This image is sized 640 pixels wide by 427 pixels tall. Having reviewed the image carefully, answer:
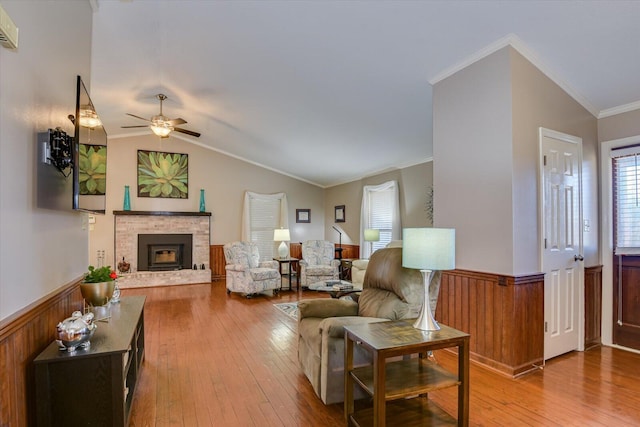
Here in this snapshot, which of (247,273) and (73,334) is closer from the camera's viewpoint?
(73,334)

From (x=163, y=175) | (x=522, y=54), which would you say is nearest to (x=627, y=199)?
(x=522, y=54)

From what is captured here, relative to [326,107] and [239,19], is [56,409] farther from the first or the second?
[326,107]

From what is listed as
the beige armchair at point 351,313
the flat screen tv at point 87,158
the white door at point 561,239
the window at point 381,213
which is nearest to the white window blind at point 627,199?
the white door at point 561,239

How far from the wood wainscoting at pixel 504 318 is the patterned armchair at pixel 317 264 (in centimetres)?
367

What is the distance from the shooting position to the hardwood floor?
87.5 inches

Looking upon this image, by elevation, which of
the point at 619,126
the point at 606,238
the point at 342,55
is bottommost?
the point at 606,238

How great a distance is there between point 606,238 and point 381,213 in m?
3.87

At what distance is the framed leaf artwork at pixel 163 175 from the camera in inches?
295

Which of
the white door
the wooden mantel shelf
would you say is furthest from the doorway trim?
the wooden mantel shelf

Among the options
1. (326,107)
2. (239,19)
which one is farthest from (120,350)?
(326,107)

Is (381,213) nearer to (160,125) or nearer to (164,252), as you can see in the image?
(160,125)

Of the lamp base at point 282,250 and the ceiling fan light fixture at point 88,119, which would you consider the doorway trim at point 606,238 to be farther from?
the lamp base at point 282,250

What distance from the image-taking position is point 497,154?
2.95m

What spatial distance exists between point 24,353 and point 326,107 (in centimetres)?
392
